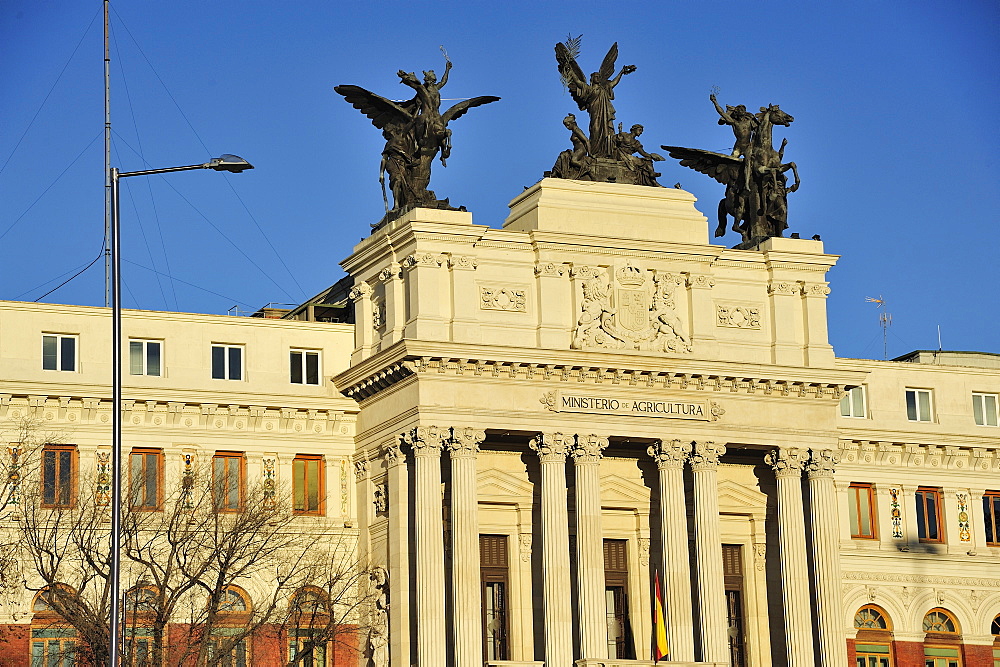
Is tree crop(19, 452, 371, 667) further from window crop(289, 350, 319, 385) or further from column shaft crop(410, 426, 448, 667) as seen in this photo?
window crop(289, 350, 319, 385)

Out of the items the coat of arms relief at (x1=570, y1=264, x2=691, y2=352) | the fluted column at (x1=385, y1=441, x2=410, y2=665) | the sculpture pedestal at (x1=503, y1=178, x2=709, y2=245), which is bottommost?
the fluted column at (x1=385, y1=441, x2=410, y2=665)

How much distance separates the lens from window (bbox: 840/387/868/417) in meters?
88.1

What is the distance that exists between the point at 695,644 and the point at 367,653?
12.3 meters

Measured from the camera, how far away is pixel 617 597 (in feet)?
267

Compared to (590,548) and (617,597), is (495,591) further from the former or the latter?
(617,597)

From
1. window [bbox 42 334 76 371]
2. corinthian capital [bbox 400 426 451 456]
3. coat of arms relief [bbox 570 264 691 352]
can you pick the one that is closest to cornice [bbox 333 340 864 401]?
coat of arms relief [bbox 570 264 691 352]

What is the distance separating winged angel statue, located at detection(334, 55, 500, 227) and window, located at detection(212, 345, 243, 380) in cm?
721

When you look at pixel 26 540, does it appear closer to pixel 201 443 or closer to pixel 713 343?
pixel 201 443

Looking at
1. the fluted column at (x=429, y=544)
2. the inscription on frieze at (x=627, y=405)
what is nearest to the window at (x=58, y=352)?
the fluted column at (x=429, y=544)

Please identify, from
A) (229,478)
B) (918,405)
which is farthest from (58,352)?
(918,405)

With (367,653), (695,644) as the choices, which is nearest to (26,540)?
(367,653)

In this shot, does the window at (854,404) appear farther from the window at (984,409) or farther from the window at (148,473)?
the window at (148,473)

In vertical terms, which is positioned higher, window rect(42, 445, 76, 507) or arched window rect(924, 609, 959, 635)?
window rect(42, 445, 76, 507)

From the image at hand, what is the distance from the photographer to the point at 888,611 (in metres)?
87.0
